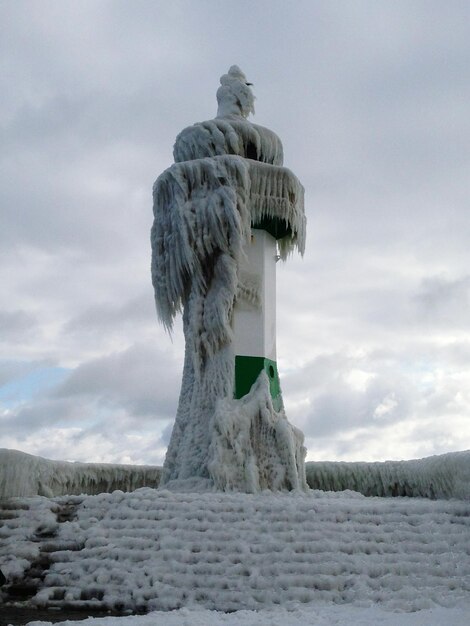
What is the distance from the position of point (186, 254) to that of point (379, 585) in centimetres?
764

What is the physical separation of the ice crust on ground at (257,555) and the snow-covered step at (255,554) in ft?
0.04

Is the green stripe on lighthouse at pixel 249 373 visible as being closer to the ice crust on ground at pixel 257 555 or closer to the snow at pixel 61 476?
the snow at pixel 61 476

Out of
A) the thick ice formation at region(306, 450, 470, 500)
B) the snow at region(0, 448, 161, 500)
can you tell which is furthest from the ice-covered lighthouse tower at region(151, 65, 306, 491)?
the thick ice formation at region(306, 450, 470, 500)

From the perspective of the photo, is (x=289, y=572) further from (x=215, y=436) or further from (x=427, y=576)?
(x=215, y=436)

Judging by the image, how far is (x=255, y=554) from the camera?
8.70 m

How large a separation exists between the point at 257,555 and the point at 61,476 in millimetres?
5925

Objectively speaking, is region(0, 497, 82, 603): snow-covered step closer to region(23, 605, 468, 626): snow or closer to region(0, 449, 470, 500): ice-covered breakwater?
region(0, 449, 470, 500): ice-covered breakwater

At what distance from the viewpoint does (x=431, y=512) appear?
10000 mm

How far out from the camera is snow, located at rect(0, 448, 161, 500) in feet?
38.2

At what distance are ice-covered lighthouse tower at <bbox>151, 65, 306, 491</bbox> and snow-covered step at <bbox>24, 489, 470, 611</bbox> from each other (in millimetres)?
3227

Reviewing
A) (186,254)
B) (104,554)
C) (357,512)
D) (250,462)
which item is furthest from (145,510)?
(186,254)

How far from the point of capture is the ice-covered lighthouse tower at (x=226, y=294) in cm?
1346

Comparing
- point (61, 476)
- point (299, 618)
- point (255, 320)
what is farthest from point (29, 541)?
point (255, 320)

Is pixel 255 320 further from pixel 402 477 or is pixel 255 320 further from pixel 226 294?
pixel 402 477
